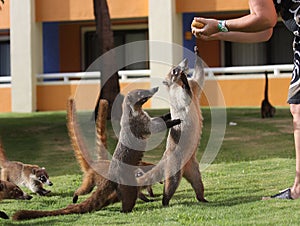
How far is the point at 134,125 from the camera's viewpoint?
6.11 meters

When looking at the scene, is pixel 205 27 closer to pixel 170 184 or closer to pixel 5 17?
pixel 170 184

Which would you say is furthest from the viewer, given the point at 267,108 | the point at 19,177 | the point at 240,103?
the point at 240,103

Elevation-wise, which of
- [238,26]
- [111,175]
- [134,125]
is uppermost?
[238,26]

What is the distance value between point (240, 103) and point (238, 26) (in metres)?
15.9

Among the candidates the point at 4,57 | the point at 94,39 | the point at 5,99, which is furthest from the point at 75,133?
the point at 4,57

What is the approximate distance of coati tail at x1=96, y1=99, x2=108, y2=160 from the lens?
6574mm

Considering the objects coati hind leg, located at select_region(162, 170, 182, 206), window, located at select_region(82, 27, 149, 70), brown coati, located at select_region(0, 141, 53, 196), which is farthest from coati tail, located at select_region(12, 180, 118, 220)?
window, located at select_region(82, 27, 149, 70)

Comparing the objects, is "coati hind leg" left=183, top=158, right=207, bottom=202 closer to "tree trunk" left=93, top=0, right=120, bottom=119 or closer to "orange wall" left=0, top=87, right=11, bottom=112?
"tree trunk" left=93, top=0, right=120, bottom=119

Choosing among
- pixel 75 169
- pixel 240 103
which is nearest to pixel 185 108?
pixel 75 169

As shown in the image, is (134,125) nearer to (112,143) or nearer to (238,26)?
(238,26)

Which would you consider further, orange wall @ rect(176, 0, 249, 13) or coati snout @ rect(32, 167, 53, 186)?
orange wall @ rect(176, 0, 249, 13)

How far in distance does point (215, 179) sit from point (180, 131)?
2107 millimetres

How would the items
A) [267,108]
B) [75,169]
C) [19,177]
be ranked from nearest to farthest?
[19,177] → [75,169] → [267,108]

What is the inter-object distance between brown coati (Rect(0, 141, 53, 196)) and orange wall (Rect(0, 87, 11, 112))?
49.8 feet
